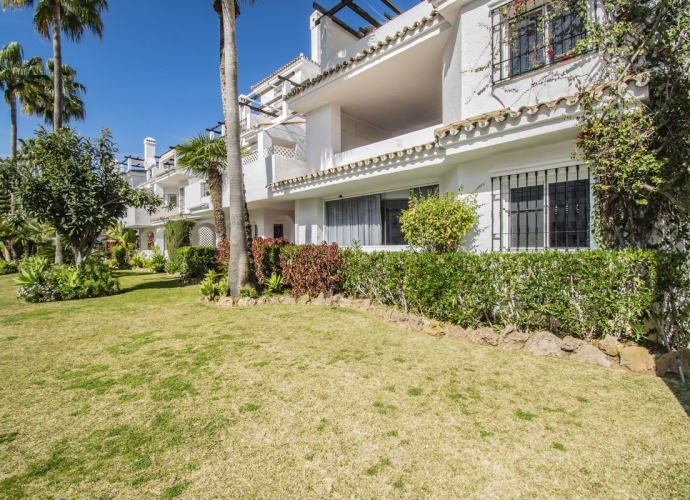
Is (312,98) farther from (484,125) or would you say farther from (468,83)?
(484,125)

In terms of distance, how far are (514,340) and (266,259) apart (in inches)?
338

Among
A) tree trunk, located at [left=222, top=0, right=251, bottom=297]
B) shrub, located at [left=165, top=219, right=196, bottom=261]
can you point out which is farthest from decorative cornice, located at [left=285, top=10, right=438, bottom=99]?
shrub, located at [left=165, top=219, right=196, bottom=261]

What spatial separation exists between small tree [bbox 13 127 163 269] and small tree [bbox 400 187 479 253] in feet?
37.9

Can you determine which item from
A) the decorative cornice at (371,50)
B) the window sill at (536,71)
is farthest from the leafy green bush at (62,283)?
the window sill at (536,71)

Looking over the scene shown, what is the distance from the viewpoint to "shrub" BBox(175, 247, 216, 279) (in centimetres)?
1647

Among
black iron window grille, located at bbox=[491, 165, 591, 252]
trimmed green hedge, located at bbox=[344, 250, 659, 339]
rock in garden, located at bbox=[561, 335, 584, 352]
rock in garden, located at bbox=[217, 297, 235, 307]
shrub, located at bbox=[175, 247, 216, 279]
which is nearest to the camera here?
trimmed green hedge, located at bbox=[344, 250, 659, 339]

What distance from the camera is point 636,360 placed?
4.79m

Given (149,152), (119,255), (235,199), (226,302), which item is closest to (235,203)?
(235,199)

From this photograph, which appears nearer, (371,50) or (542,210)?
(542,210)

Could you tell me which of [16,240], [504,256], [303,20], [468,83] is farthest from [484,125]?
[16,240]

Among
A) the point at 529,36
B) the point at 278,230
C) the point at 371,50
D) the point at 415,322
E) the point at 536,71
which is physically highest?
the point at 371,50

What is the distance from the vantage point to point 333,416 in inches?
146

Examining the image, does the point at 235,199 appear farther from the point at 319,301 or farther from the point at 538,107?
the point at 538,107

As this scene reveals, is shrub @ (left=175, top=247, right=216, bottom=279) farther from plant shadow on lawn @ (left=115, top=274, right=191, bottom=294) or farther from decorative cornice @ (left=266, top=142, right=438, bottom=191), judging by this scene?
decorative cornice @ (left=266, top=142, right=438, bottom=191)
